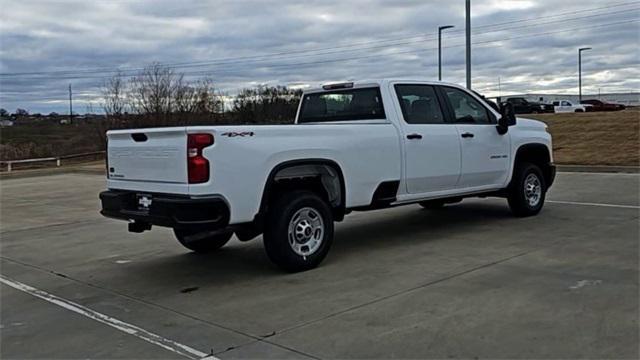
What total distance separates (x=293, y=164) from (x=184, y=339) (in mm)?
2339

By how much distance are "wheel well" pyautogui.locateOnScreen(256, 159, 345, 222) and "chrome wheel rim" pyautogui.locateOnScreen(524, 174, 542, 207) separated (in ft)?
12.0

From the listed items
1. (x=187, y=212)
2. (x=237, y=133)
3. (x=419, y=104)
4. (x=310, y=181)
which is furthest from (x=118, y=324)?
(x=419, y=104)

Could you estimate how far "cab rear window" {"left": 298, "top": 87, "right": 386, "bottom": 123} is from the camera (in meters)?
8.17

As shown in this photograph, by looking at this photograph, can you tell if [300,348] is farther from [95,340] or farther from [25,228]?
[25,228]

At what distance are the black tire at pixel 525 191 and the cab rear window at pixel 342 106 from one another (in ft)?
8.83

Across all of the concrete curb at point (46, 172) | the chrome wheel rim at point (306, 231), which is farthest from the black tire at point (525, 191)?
the concrete curb at point (46, 172)

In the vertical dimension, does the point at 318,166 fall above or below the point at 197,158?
below

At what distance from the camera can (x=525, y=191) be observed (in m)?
9.69

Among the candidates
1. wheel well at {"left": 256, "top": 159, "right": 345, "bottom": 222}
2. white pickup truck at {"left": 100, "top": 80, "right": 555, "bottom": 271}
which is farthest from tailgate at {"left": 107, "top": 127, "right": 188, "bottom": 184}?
wheel well at {"left": 256, "top": 159, "right": 345, "bottom": 222}

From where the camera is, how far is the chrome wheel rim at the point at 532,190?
973 centimetres

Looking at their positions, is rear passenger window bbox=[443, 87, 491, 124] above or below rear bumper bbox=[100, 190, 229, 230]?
above

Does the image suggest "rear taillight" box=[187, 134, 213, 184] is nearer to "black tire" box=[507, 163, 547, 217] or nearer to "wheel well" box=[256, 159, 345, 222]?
"wheel well" box=[256, 159, 345, 222]

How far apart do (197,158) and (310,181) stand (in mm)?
1552

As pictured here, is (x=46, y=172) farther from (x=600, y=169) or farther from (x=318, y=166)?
(x=318, y=166)
